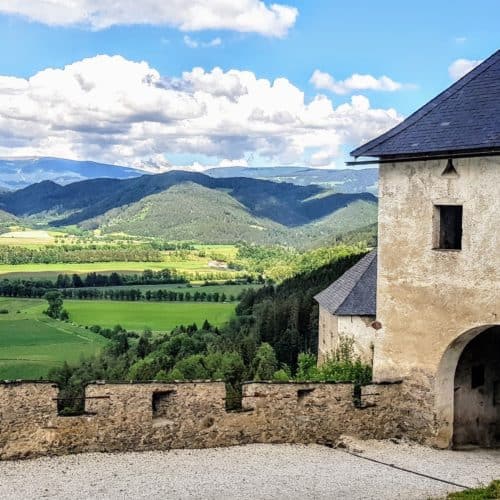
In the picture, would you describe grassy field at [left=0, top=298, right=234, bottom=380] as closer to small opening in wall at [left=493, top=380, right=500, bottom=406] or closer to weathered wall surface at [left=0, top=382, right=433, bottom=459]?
small opening in wall at [left=493, top=380, right=500, bottom=406]

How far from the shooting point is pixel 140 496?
11758 mm

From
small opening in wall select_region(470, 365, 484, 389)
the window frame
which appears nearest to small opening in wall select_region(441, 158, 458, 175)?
the window frame

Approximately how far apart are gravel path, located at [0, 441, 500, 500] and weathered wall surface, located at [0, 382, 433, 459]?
0.84 ft

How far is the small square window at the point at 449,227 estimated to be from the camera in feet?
53.0

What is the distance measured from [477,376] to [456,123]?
6066 millimetres

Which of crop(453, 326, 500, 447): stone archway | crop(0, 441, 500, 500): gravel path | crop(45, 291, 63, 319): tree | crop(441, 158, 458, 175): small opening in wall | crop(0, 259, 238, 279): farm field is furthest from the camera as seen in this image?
crop(0, 259, 238, 279): farm field

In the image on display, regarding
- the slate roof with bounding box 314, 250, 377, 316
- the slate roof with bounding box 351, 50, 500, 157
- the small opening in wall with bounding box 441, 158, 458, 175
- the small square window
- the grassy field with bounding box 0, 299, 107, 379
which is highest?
the slate roof with bounding box 351, 50, 500, 157

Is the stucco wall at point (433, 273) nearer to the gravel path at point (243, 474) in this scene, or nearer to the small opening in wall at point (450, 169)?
the small opening in wall at point (450, 169)

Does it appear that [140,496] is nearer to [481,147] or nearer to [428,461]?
[428,461]

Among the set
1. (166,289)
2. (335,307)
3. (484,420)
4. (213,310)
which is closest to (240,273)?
(166,289)

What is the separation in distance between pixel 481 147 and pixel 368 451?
6.41 metres

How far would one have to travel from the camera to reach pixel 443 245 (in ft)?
54.2

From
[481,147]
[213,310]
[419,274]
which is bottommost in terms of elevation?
[213,310]

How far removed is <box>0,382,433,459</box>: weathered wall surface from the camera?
521 inches
